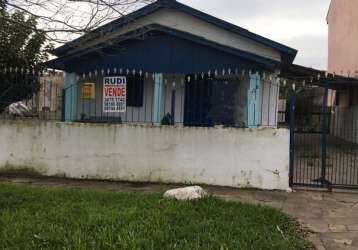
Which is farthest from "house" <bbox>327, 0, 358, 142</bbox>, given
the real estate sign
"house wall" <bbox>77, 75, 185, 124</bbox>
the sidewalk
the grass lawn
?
the grass lawn

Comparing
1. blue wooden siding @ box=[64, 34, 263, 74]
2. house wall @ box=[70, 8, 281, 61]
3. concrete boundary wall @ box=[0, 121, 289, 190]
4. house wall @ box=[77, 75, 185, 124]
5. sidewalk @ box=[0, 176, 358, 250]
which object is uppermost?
house wall @ box=[70, 8, 281, 61]

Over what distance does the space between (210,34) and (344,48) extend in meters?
13.3

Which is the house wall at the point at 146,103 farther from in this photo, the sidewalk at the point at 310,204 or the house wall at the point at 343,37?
the house wall at the point at 343,37

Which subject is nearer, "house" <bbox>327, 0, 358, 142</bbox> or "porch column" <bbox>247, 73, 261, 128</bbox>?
"porch column" <bbox>247, 73, 261, 128</bbox>

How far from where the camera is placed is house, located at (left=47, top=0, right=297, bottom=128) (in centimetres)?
1289

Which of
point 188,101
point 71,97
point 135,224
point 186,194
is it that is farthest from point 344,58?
point 135,224

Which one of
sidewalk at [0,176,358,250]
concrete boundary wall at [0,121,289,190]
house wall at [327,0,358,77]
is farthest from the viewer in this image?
house wall at [327,0,358,77]

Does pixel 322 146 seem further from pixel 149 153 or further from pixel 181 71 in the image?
pixel 181 71

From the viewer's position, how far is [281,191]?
1012 centimetres

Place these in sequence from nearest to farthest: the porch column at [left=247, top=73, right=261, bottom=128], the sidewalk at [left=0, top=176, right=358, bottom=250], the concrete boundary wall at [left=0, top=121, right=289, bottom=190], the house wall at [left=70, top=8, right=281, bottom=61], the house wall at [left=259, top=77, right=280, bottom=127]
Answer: the sidewalk at [left=0, top=176, right=358, bottom=250]
the concrete boundary wall at [left=0, top=121, right=289, bottom=190]
the porch column at [left=247, top=73, right=261, bottom=128]
the house wall at [left=259, top=77, right=280, bottom=127]
the house wall at [left=70, top=8, right=281, bottom=61]

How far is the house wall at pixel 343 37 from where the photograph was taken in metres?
22.9

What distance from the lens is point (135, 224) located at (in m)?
6.55

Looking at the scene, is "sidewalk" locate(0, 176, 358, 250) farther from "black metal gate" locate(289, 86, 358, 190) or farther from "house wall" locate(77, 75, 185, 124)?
"house wall" locate(77, 75, 185, 124)

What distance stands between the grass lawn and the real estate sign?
9.32ft
